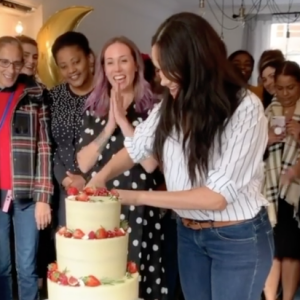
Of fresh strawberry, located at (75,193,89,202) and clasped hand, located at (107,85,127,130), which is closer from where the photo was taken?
fresh strawberry, located at (75,193,89,202)

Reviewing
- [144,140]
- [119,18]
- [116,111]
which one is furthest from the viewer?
[119,18]

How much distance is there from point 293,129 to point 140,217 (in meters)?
1.04

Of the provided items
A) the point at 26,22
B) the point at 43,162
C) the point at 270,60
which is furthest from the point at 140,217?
the point at 26,22

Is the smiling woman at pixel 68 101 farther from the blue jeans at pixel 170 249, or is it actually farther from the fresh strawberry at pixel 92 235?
the fresh strawberry at pixel 92 235

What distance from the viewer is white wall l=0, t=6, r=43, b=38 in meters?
4.41

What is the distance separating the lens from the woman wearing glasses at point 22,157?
8.20 feet

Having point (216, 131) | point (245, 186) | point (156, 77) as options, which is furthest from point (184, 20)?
point (156, 77)

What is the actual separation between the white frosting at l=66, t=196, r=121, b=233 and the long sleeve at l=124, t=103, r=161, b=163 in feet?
0.62

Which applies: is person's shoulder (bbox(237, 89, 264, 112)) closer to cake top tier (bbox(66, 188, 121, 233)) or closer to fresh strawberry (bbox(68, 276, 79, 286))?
cake top tier (bbox(66, 188, 121, 233))

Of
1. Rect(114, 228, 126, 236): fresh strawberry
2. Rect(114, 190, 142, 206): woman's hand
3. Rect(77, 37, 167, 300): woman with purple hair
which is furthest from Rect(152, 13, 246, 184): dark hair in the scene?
Rect(77, 37, 167, 300): woman with purple hair

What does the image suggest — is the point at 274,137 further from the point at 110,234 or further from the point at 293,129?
the point at 110,234

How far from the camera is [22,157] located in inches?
99.2

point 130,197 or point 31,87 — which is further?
point 31,87

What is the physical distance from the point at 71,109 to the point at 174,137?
1207mm
